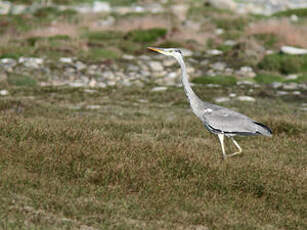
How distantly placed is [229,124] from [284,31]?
21.6 metres

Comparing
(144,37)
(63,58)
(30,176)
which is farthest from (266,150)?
(144,37)

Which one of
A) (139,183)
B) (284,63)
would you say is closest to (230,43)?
(284,63)

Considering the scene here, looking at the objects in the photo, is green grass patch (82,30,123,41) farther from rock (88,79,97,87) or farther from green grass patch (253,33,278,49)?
rock (88,79,97,87)

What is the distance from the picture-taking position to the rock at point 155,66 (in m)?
26.9

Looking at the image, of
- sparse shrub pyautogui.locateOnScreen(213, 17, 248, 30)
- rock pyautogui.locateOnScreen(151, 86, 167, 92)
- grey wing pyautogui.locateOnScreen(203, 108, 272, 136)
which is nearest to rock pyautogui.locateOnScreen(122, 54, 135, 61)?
rock pyautogui.locateOnScreen(151, 86, 167, 92)

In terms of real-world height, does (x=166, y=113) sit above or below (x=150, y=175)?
below

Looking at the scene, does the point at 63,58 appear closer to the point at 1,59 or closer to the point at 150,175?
the point at 1,59

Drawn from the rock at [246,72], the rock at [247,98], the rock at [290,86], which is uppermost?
the rock at [247,98]

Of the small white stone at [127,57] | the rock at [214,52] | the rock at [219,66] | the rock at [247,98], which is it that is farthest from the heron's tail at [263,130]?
the rock at [214,52]

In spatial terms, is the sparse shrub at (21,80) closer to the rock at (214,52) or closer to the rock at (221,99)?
the rock at (221,99)

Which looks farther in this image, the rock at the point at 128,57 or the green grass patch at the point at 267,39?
the green grass patch at the point at 267,39

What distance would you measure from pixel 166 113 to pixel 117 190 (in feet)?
31.5

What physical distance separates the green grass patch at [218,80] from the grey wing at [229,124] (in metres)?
12.8

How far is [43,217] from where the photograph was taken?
26.2ft
